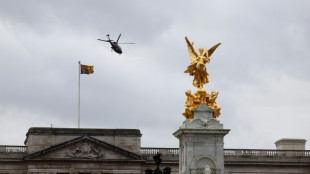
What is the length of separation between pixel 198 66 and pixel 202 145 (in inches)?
169

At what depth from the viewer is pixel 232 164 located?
110 m

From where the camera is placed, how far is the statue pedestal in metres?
50.0

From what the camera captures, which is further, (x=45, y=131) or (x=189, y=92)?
(x=45, y=131)

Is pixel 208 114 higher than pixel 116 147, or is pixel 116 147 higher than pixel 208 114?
pixel 116 147

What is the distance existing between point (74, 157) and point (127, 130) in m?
6.73

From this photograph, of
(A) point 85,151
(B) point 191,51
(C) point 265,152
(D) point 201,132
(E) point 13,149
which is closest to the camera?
(D) point 201,132

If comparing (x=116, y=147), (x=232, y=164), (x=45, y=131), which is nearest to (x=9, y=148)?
(x=45, y=131)

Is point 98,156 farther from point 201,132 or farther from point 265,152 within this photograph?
point 201,132

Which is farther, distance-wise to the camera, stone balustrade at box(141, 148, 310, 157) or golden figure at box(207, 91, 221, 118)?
stone balustrade at box(141, 148, 310, 157)

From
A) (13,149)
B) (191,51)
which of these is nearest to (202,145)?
(191,51)

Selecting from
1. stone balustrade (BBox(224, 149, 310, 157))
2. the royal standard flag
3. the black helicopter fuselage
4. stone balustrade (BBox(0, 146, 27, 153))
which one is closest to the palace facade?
stone balustrade (BBox(0, 146, 27, 153))

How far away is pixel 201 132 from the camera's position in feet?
165

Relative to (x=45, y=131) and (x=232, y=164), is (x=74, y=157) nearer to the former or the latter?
(x=45, y=131)

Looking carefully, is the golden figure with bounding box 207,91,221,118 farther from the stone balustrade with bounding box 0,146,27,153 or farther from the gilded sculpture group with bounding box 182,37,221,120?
the stone balustrade with bounding box 0,146,27,153
